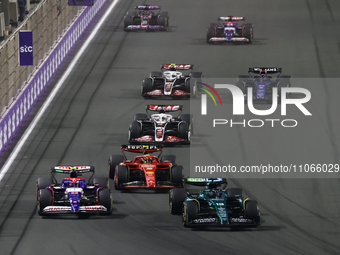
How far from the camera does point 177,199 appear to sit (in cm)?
2122

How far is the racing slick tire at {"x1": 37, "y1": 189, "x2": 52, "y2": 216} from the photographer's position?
2089 centimetres

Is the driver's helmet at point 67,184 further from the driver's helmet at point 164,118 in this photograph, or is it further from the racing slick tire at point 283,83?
the racing slick tire at point 283,83

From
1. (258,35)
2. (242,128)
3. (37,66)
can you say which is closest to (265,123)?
(242,128)

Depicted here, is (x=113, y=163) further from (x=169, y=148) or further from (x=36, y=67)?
(x=36, y=67)

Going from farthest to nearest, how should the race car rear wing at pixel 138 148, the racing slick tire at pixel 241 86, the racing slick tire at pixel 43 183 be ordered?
the racing slick tire at pixel 241 86
the race car rear wing at pixel 138 148
the racing slick tire at pixel 43 183

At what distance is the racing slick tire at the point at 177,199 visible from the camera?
69.5 ft

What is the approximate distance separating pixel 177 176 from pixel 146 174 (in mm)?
873

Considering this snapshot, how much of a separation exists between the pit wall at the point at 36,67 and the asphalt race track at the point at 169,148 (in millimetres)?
891

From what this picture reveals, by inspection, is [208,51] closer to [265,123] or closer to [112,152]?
[265,123]

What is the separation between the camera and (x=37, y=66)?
34.2m

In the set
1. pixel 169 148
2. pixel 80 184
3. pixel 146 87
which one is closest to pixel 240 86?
pixel 146 87

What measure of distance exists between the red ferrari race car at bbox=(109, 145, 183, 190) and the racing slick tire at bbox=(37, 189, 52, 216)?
2.82 meters


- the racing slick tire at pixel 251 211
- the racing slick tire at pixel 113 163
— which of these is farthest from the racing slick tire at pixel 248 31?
the racing slick tire at pixel 251 211

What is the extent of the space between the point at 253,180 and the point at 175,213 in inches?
163
